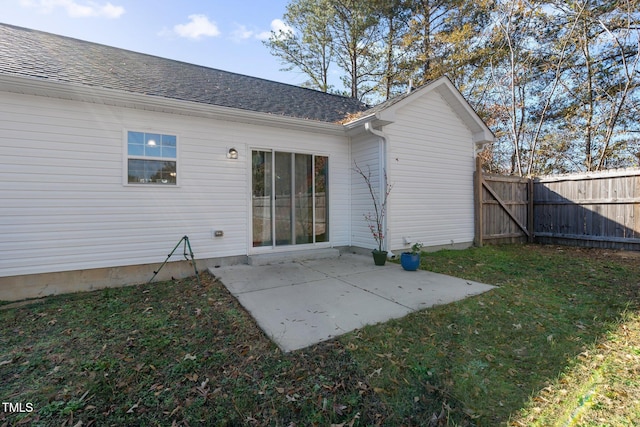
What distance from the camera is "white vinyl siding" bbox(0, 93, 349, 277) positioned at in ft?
14.0

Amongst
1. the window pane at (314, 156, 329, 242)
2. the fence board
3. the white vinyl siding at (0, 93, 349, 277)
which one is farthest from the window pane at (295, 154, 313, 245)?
the fence board

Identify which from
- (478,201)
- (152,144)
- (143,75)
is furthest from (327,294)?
(478,201)

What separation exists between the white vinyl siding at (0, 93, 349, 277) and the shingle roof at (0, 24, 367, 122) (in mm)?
528

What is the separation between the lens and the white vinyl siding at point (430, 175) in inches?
264

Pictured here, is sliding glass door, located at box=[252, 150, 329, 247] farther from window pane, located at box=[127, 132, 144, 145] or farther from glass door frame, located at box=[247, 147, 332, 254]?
window pane, located at box=[127, 132, 144, 145]

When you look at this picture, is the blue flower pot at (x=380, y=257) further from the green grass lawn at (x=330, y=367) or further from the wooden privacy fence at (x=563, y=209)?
the wooden privacy fence at (x=563, y=209)

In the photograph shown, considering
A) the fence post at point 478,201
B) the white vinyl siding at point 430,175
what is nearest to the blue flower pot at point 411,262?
the white vinyl siding at point 430,175

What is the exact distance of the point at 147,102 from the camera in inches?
192

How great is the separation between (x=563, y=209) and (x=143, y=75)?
37.2ft

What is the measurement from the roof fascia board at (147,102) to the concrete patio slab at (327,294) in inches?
112

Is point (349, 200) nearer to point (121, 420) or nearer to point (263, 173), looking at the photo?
point (263, 173)

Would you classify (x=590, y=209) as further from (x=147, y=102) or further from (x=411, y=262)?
(x=147, y=102)

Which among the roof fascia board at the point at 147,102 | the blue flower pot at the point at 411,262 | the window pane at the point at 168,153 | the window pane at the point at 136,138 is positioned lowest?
the blue flower pot at the point at 411,262

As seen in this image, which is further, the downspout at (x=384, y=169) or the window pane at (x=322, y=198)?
the window pane at (x=322, y=198)
